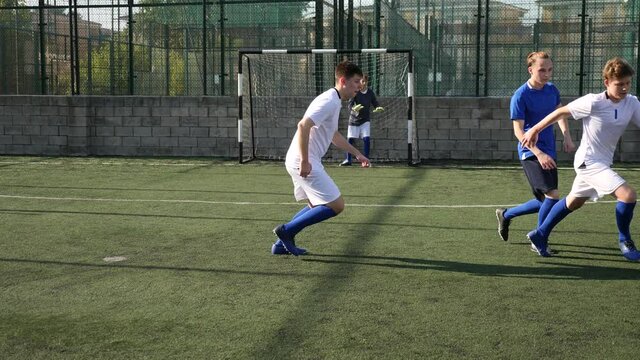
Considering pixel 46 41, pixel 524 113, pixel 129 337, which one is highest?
pixel 46 41

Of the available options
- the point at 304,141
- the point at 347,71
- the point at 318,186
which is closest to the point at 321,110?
the point at 304,141

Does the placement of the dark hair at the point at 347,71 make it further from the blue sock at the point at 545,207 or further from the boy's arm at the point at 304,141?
the blue sock at the point at 545,207

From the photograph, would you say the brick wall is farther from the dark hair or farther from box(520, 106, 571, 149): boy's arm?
the dark hair

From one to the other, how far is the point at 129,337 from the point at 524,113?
4.15m

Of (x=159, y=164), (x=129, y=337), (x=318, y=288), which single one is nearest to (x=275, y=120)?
(x=159, y=164)

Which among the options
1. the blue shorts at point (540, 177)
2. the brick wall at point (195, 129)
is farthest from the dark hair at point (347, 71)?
the brick wall at point (195, 129)

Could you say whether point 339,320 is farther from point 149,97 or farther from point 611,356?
point 149,97

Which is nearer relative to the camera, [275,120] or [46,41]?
[275,120]

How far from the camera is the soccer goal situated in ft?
55.3

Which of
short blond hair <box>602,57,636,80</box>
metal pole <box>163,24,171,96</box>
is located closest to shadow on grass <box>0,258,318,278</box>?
short blond hair <box>602,57,636,80</box>

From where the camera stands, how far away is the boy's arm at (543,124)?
6.42 m

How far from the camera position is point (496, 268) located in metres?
6.34

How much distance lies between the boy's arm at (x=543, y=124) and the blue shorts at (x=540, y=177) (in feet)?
1.43

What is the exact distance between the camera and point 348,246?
7.27 meters
